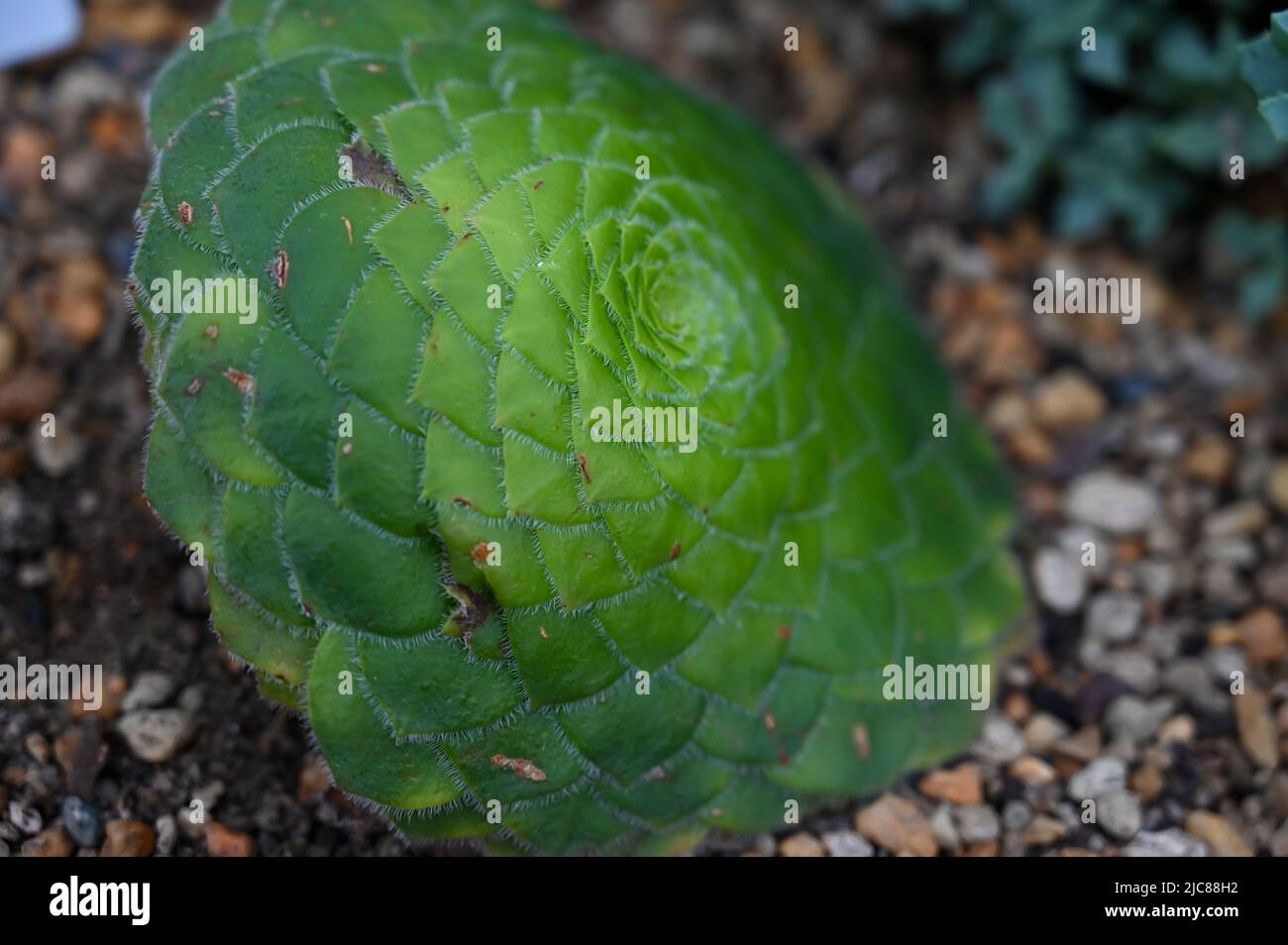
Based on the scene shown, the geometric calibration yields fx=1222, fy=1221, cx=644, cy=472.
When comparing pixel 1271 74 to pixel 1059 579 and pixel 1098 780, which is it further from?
pixel 1098 780

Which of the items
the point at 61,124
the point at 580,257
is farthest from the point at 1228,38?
the point at 61,124

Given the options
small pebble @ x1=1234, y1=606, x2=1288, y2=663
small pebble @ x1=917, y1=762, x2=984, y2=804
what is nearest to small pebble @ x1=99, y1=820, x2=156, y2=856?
small pebble @ x1=917, y1=762, x2=984, y2=804

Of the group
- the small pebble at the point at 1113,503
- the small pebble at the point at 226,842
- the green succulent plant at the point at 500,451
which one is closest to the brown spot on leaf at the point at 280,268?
the green succulent plant at the point at 500,451

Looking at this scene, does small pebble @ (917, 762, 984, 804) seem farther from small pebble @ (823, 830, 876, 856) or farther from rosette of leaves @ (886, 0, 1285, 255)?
rosette of leaves @ (886, 0, 1285, 255)

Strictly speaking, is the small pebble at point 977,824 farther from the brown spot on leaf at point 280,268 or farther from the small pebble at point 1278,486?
the brown spot on leaf at point 280,268

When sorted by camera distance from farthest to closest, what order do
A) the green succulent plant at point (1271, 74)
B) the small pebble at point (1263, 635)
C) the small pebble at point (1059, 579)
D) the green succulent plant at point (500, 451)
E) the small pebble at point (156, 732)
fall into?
the small pebble at point (1059, 579), the small pebble at point (1263, 635), the small pebble at point (156, 732), the green succulent plant at point (1271, 74), the green succulent plant at point (500, 451)

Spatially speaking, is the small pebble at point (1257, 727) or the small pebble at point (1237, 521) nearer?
the small pebble at point (1257, 727)

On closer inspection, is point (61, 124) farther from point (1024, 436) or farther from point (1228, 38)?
point (1228, 38)
